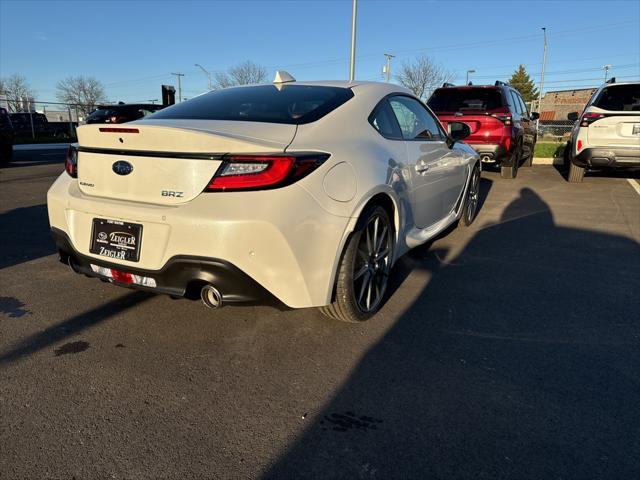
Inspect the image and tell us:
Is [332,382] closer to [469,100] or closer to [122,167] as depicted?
[122,167]

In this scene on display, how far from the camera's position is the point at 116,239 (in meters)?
2.67

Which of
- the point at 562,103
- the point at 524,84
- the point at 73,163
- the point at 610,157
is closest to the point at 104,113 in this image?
the point at 610,157

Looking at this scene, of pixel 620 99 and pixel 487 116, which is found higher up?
pixel 620 99

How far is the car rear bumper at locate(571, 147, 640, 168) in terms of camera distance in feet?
25.6

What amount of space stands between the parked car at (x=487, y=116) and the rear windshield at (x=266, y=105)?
556 cm

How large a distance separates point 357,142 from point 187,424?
6.04 feet

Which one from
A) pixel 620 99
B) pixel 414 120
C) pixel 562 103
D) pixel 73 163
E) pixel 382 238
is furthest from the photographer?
pixel 562 103

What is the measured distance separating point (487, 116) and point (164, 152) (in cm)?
726

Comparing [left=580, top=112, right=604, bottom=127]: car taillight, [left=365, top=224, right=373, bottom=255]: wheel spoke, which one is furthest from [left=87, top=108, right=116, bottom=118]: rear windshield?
[left=365, top=224, right=373, bottom=255]: wheel spoke

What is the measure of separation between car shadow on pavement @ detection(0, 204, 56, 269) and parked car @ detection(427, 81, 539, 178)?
6.34m

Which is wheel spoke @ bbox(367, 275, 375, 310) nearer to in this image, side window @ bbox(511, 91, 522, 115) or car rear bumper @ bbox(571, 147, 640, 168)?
car rear bumper @ bbox(571, 147, 640, 168)

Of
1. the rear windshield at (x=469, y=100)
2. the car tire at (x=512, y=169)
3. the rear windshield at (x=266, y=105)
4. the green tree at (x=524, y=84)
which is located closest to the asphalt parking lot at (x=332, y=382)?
the rear windshield at (x=266, y=105)

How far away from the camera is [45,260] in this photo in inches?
176

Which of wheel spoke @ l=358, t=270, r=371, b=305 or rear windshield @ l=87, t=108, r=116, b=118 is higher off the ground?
rear windshield @ l=87, t=108, r=116, b=118
